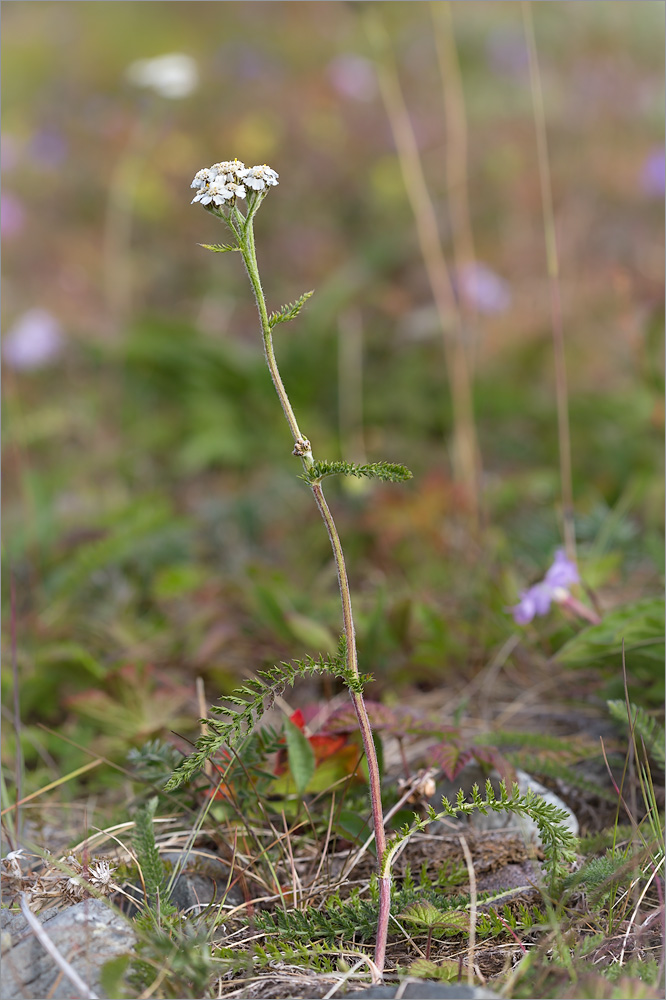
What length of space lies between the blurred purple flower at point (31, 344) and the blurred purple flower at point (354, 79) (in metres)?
3.10

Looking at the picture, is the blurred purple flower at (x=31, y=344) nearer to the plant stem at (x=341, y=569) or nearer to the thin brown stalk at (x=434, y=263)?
the thin brown stalk at (x=434, y=263)

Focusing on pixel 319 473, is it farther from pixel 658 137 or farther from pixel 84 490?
pixel 658 137

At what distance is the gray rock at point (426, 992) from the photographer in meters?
1.00

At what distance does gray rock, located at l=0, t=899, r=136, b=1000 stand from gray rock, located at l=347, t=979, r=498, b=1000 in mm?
303

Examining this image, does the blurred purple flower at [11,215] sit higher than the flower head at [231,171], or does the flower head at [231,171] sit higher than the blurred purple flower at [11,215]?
the blurred purple flower at [11,215]

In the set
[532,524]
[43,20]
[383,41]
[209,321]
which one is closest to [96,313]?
[209,321]

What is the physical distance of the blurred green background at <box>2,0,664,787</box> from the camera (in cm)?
221

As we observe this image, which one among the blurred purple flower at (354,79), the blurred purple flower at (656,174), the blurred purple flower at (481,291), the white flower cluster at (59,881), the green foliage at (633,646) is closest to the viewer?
the white flower cluster at (59,881)

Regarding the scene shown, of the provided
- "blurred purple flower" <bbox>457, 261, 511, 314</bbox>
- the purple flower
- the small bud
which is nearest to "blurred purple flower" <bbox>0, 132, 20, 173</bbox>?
"blurred purple flower" <bbox>457, 261, 511, 314</bbox>

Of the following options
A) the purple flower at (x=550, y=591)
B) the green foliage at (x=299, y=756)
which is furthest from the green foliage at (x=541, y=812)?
the purple flower at (x=550, y=591)

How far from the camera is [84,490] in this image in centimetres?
326

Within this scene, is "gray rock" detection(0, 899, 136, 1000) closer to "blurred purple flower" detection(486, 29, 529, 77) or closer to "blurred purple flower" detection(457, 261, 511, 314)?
"blurred purple flower" detection(457, 261, 511, 314)

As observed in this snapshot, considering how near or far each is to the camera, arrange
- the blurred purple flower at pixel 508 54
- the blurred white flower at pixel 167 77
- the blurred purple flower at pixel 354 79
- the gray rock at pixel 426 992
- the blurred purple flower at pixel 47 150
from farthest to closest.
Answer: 1. the blurred purple flower at pixel 508 54
2. the blurred purple flower at pixel 354 79
3. the blurred purple flower at pixel 47 150
4. the blurred white flower at pixel 167 77
5. the gray rock at pixel 426 992

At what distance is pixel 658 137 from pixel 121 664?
202 inches
